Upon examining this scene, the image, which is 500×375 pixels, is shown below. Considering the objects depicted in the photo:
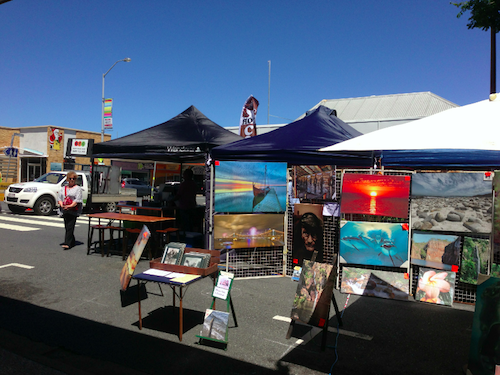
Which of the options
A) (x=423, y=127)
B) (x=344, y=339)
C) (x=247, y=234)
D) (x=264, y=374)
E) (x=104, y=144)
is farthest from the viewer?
(x=104, y=144)

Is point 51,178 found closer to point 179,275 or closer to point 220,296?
point 179,275

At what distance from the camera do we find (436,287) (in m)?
5.58

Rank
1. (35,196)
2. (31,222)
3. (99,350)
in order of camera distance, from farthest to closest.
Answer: (35,196)
(31,222)
(99,350)

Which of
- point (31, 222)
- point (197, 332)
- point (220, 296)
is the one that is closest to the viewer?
point (220, 296)

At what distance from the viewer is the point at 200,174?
53.3 feet

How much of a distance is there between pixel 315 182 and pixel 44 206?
515 inches

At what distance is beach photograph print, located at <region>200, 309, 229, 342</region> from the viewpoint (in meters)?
3.92

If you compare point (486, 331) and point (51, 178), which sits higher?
point (51, 178)

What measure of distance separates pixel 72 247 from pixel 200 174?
7.86 metres

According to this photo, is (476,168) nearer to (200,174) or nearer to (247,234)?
(247,234)

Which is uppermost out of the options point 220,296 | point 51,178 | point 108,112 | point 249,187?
point 108,112

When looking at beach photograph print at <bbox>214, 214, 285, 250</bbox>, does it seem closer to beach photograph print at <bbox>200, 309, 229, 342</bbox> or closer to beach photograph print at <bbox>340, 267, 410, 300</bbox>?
beach photograph print at <bbox>340, 267, 410, 300</bbox>

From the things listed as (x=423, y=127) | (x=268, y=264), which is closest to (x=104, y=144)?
(x=268, y=264)

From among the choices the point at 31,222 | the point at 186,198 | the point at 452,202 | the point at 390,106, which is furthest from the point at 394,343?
the point at 390,106
